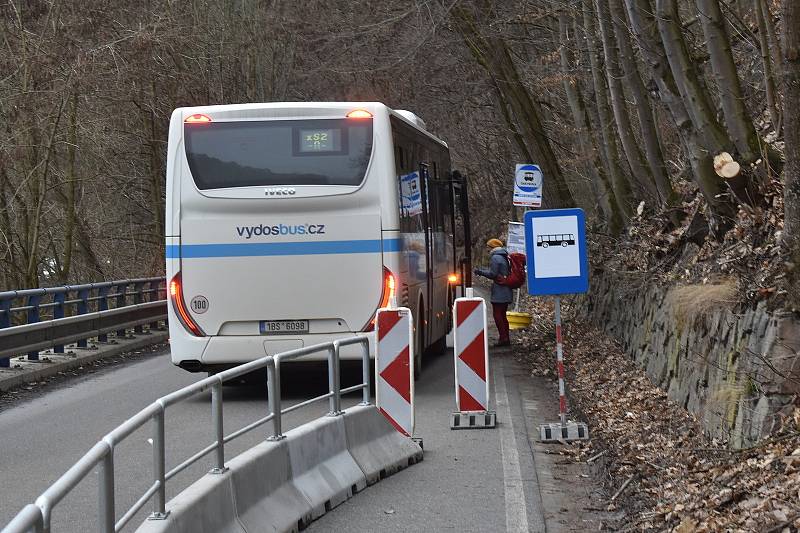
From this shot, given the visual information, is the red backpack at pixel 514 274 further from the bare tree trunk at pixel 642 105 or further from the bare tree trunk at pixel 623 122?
the bare tree trunk at pixel 642 105

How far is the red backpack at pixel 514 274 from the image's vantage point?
21531mm

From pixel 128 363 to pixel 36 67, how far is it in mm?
8000

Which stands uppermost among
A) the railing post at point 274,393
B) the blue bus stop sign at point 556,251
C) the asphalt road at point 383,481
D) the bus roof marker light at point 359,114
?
the bus roof marker light at point 359,114

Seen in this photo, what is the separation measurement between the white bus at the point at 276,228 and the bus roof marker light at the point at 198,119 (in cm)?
2

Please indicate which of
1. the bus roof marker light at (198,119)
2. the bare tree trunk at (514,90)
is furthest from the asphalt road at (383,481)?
the bare tree trunk at (514,90)

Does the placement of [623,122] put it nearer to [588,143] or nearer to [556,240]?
[588,143]

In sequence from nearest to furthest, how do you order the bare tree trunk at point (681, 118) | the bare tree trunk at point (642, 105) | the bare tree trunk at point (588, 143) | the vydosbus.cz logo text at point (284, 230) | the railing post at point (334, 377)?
the railing post at point (334, 377) → the bare tree trunk at point (681, 118) → the vydosbus.cz logo text at point (284, 230) → the bare tree trunk at point (642, 105) → the bare tree trunk at point (588, 143)

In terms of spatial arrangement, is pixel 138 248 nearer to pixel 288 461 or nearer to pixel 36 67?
pixel 36 67

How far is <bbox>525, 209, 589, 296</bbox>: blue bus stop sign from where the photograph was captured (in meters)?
12.3

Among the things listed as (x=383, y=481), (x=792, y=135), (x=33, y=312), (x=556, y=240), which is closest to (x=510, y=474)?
(x=383, y=481)

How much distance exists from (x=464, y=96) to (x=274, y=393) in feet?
79.1

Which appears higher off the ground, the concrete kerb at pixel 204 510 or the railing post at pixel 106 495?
the railing post at pixel 106 495

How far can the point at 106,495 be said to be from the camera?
4.90 metres

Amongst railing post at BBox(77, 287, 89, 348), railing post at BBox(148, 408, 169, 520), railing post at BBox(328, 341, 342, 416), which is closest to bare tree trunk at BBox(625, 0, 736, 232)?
railing post at BBox(328, 341, 342, 416)
